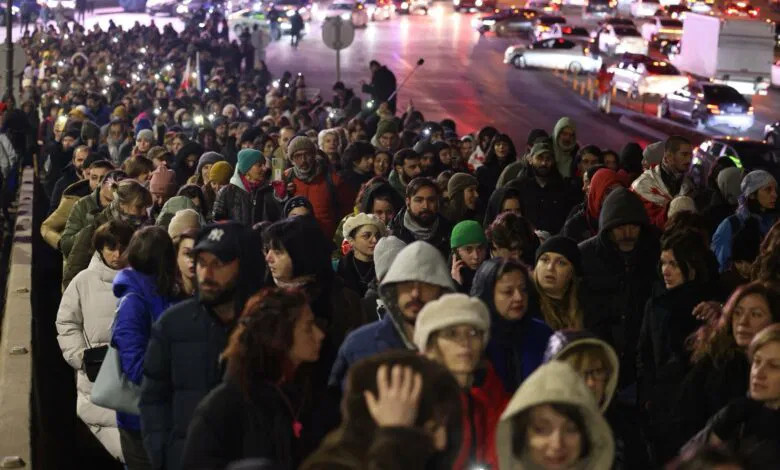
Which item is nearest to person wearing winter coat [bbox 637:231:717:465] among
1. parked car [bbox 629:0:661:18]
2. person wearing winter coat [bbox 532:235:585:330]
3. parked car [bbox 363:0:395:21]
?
person wearing winter coat [bbox 532:235:585:330]

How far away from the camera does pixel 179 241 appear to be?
27.8 feet

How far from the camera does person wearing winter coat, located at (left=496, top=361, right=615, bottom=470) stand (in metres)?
5.30

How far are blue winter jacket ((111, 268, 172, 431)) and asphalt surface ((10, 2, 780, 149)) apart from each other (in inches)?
1134

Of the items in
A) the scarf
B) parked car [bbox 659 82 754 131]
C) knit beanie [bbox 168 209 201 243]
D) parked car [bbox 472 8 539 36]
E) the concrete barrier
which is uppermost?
knit beanie [bbox 168 209 201 243]

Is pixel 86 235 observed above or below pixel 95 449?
above

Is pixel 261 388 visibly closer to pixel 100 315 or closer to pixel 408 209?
pixel 100 315

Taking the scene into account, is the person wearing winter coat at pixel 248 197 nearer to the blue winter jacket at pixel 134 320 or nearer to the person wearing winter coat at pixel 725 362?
the blue winter jacket at pixel 134 320

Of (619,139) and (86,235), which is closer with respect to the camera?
(86,235)

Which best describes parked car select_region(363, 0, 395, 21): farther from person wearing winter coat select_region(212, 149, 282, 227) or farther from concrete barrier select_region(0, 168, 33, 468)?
person wearing winter coat select_region(212, 149, 282, 227)

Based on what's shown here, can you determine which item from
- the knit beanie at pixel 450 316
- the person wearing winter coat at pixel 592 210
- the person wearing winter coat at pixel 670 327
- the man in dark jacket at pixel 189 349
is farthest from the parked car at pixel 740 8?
the knit beanie at pixel 450 316

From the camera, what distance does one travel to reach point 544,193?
14.1 metres

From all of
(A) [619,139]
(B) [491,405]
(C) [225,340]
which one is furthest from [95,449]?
(A) [619,139]

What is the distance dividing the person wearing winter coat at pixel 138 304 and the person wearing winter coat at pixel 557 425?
3.04 m

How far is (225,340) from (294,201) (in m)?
4.64
